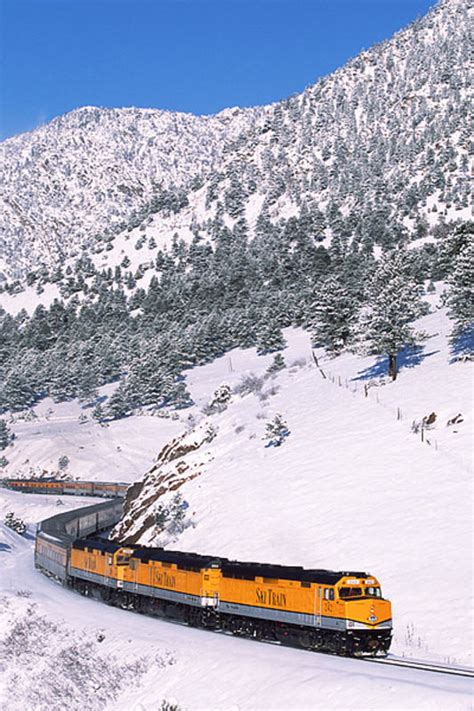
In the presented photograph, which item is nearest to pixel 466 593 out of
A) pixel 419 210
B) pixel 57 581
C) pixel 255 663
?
pixel 255 663

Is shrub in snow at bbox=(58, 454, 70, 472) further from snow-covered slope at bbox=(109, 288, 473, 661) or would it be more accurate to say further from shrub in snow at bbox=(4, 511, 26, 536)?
snow-covered slope at bbox=(109, 288, 473, 661)

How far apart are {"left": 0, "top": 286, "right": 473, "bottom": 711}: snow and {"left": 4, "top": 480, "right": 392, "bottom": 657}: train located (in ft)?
3.93

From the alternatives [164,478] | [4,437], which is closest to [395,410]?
[164,478]

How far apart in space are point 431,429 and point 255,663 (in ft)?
74.3

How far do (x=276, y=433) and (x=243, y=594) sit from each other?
20181 millimetres

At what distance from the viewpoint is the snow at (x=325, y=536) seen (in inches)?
801

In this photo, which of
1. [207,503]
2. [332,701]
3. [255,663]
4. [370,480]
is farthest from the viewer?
[207,503]

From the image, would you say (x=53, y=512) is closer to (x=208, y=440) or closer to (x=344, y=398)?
(x=208, y=440)

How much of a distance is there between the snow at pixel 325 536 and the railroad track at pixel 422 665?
0.85 m

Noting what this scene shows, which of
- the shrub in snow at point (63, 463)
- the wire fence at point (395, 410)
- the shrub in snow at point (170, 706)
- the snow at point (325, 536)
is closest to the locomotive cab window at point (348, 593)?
the snow at point (325, 536)

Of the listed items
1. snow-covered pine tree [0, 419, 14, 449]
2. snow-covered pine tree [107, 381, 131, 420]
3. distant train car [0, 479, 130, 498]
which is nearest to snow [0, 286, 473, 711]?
distant train car [0, 479, 130, 498]

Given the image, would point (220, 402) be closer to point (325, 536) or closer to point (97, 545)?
point (97, 545)

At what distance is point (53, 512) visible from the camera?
3142 inches

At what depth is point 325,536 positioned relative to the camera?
35000mm
